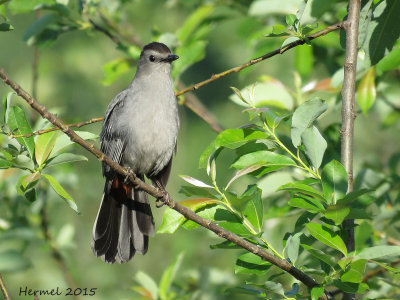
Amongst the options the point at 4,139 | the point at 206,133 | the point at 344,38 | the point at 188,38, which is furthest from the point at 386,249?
the point at 206,133

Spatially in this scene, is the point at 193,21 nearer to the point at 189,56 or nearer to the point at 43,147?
the point at 189,56

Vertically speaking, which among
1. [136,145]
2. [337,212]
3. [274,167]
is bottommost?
[337,212]

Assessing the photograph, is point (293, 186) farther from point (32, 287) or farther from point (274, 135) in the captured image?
point (32, 287)

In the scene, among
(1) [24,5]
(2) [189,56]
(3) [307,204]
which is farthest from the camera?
(2) [189,56]

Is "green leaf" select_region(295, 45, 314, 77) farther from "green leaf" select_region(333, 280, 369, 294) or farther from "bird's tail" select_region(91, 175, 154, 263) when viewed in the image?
"green leaf" select_region(333, 280, 369, 294)

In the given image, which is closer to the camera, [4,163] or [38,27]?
[4,163]

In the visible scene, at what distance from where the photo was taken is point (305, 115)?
7.99 feet

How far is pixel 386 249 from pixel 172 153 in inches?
103

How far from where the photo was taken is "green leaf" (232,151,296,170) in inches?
99.0

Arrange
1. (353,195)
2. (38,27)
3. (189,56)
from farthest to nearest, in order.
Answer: (189,56) < (38,27) < (353,195)

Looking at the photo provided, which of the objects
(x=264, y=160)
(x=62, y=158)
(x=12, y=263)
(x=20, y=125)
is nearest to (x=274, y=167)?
(x=264, y=160)

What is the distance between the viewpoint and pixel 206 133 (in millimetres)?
7984

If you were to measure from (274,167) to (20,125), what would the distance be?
114 centimetres

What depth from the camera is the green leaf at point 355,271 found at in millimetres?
2184
